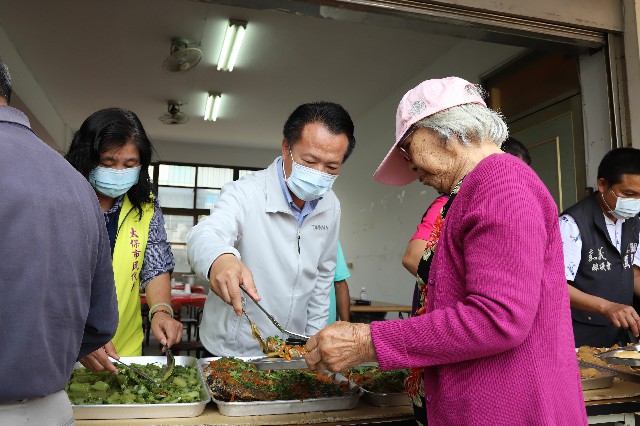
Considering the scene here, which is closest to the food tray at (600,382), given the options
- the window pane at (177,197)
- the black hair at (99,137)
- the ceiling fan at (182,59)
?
the black hair at (99,137)

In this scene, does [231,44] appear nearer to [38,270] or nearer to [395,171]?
[395,171]

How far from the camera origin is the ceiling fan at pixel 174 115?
27.3 ft

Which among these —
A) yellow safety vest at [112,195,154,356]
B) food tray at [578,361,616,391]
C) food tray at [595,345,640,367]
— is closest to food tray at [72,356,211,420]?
yellow safety vest at [112,195,154,356]

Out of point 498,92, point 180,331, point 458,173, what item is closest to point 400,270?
point 498,92

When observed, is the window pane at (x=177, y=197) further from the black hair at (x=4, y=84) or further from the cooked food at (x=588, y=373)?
the black hair at (x=4, y=84)

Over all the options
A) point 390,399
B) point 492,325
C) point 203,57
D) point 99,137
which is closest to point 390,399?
point 390,399

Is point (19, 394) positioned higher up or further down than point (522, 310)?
further down

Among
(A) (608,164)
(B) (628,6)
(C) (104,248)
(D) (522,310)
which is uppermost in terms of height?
(B) (628,6)

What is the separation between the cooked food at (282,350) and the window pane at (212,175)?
34.8ft

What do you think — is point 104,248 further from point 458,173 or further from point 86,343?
point 458,173

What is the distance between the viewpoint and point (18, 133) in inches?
43.3

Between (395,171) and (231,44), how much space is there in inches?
208

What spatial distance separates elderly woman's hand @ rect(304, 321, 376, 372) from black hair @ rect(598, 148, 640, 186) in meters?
→ 2.37

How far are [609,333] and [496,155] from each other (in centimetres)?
242
